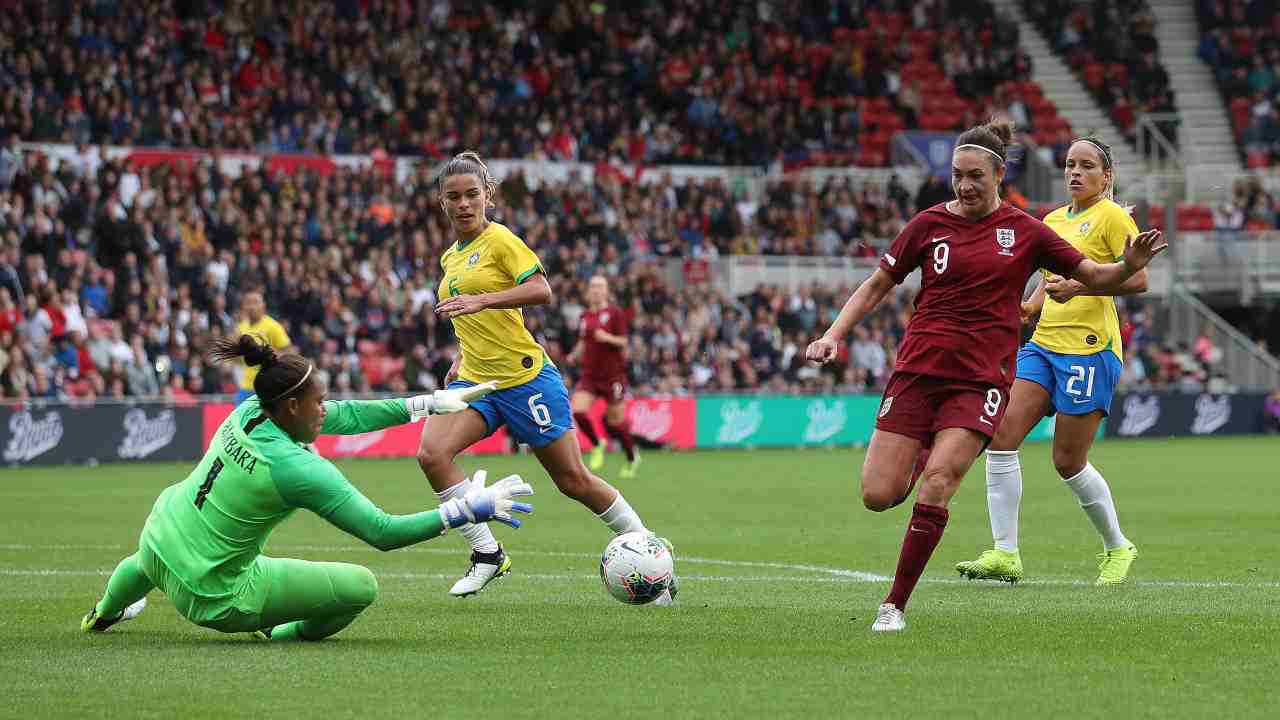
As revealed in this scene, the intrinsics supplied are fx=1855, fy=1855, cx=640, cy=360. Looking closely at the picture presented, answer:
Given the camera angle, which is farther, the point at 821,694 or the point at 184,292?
the point at 184,292

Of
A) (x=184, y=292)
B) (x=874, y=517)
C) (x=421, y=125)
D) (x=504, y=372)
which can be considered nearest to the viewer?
(x=504, y=372)

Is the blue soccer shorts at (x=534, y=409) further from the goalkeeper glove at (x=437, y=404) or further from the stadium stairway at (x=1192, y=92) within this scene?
the stadium stairway at (x=1192, y=92)

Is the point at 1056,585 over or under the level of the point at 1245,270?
over

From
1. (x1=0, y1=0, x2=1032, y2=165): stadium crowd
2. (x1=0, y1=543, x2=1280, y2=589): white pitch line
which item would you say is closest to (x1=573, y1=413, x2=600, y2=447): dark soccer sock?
(x1=0, y1=543, x2=1280, y2=589): white pitch line

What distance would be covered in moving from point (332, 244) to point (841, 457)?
30.6 feet

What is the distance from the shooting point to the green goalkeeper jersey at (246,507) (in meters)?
7.75

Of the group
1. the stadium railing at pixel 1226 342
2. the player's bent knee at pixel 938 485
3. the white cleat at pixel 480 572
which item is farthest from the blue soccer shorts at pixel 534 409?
the stadium railing at pixel 1226 342

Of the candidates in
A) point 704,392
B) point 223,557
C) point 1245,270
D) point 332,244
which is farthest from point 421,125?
point 223,557

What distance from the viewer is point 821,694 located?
6871 mm

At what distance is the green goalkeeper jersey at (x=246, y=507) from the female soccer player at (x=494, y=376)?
2.29 meters

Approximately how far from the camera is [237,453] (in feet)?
26.0

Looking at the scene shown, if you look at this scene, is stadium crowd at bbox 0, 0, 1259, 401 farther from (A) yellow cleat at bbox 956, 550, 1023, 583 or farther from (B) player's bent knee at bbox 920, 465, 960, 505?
(B) player's bent knee at bbox 920, 465, 960, 505

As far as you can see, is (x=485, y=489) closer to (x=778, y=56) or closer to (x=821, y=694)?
(x=821, y=694)

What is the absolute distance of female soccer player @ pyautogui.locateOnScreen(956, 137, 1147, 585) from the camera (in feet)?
36.3
